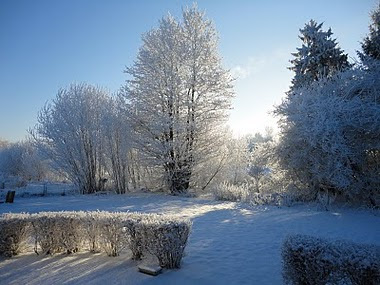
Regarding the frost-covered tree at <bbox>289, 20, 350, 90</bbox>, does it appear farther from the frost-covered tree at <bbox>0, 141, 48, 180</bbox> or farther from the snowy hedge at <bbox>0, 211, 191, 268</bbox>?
the frost-covered tree at <bbox>0, 141, 48, 180</bbox>

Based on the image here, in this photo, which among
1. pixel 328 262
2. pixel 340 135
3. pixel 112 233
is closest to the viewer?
pixel 328 262

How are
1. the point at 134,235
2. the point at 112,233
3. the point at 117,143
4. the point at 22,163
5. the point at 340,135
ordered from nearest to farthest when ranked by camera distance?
the point at 134,235, the point at 112,233, the point at 340,135, the point at 117,143, the point at 22,163

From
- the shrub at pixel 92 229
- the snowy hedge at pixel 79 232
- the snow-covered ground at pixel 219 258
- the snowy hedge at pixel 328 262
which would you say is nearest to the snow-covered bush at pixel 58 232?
the snowy hedge at pixel 79 232

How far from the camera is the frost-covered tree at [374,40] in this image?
16.1m

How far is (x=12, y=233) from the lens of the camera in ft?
21.8

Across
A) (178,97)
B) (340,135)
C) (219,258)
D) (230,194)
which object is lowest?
(219,258)

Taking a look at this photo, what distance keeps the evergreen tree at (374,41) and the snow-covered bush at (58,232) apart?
57.0 feet

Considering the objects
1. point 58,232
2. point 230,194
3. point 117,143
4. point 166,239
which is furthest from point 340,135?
point 117,143

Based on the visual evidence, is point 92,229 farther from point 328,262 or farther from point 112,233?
point 328,262

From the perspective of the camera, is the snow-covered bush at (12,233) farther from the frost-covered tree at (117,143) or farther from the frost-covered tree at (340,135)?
the frost-covered tree at (117,143)

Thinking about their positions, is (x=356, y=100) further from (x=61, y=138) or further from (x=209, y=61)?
(x=61, y=138)

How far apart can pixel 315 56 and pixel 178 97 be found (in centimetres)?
1022

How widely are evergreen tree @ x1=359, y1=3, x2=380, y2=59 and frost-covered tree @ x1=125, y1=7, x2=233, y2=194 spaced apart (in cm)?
846

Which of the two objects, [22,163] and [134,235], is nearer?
[134,235]
